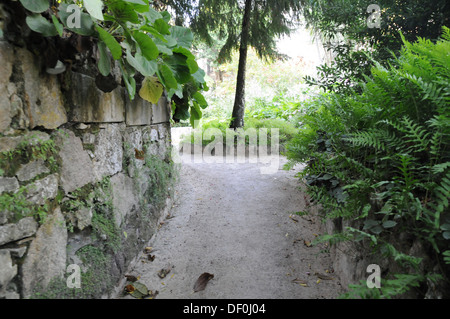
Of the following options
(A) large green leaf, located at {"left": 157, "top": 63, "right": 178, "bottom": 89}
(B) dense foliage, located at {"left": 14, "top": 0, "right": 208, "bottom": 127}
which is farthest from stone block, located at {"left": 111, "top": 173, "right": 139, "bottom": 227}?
(A) large green leaf, located at {"left": 157, "top": 63, "right": 178, "bottom": 89}

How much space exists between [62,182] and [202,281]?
3.65 feet

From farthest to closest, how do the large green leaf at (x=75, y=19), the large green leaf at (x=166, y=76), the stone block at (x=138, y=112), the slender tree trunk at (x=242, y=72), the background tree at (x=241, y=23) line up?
the slender tree trunk at (x=242, y=72) → the background tree at (x=241, y=23) → the stone block at (x=138, y=112) → the large green leaf at (x=166, y=76) → the large green leaf at (x=75, y=19)

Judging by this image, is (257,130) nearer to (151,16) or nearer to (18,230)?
(151,16)

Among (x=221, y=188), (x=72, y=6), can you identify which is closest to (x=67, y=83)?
(x=72, y=6)

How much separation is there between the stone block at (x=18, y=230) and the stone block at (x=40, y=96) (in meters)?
0.41

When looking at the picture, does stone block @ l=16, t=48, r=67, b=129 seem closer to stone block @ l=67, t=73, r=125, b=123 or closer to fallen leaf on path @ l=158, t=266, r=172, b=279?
stone block @ l=67, t=73, r=125, b=123

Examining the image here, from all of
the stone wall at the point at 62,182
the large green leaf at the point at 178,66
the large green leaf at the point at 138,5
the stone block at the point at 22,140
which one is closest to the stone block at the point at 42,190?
the stone wall at the point at 62,182

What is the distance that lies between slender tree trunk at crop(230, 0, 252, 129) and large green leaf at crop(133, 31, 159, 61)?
4.50 meters

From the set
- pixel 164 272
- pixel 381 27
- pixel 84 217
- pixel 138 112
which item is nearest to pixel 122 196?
pixel 84 217

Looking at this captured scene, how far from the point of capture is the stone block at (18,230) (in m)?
1.09

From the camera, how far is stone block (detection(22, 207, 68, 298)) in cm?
119

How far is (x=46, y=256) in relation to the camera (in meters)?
1.29

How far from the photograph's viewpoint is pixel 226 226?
2871 millimetres

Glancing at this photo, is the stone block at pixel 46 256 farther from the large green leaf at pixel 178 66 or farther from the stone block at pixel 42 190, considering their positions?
the large green leaf at pixel 178 66
